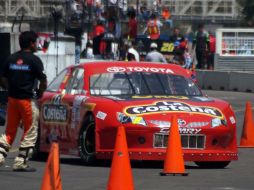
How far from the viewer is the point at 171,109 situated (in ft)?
44.3

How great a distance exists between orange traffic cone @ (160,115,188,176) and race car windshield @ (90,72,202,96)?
1.93 m

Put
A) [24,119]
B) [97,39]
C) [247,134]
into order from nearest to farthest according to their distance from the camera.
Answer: [24,119] → [247,134] → [97,39]

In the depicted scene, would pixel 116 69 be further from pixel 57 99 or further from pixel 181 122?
pixel 181 122

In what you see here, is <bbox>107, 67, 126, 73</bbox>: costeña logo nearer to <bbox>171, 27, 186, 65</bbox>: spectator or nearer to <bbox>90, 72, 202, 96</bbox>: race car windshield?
<bbox>90, 72, 202, 96</bbox>: race car windshield

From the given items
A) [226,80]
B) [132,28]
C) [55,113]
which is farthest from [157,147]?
[132,28]

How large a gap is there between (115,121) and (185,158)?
94 cm

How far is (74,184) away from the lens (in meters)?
11.7

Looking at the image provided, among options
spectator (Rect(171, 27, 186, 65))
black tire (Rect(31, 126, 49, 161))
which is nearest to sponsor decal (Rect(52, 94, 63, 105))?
black tire (Rect(31, 126, 49, 161))

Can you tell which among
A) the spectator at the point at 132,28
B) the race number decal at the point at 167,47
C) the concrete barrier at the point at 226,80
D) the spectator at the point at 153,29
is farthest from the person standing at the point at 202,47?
the concrete barrier at the point at 226,80

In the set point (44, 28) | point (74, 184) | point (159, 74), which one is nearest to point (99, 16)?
point (44, 28)

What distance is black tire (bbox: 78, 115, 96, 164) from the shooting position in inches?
540

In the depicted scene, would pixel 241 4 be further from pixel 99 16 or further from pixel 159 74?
pixel 159 74

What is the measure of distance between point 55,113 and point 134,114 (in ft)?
5.66

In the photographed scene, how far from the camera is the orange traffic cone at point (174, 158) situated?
1240cm
